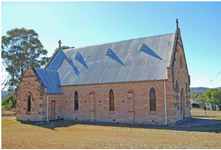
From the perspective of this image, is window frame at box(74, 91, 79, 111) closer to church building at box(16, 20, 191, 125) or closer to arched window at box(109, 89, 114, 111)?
church building at box(16, 20, 191, 125)

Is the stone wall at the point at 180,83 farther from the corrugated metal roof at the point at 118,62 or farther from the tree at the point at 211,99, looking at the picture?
the tree at the point at 211,99

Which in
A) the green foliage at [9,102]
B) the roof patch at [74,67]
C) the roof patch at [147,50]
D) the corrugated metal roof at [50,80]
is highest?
the roof patch at [147,50]

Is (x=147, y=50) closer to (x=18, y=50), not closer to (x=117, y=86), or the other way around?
(x=117, y=86)

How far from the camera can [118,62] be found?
91.6 feet

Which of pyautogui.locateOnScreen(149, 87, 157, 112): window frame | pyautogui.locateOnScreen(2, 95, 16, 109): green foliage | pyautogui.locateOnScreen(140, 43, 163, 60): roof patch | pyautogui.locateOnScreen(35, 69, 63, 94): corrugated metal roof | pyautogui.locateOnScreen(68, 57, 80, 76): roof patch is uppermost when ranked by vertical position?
pyautogui.locateOnScreen(140, 43, 163, 60): roof patch

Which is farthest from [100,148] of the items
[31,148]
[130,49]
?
[130,49]

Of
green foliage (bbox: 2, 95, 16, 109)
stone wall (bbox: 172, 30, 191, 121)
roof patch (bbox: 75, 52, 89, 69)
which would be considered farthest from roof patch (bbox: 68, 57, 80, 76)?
green foliage (bbox: 2, 95, 16, 109)

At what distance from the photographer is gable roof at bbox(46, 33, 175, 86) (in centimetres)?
2475

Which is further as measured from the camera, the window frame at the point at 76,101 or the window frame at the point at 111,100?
the window frame at the point at 76,101

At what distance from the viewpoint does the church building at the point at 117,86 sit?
76.2ft

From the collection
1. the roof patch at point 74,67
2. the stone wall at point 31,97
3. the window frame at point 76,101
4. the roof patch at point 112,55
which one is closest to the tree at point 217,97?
the roof patch at point 112,55

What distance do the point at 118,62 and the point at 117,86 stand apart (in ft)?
13.0

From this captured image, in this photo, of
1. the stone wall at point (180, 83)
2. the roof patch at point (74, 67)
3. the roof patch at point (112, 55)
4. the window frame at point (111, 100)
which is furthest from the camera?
the roof patch at point (74, 67)

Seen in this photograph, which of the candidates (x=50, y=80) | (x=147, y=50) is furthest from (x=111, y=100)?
(x=50, y=80)
